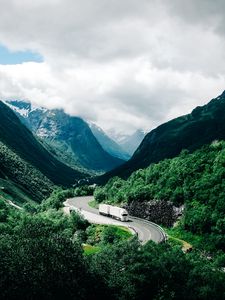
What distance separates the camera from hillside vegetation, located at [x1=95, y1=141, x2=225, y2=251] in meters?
120

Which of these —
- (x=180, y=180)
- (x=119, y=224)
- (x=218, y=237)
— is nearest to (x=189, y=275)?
(x=218, y=237)

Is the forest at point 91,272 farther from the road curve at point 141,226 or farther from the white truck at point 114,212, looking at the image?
the white truck at point 114,212

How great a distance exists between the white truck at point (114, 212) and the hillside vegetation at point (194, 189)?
1106 centimetres

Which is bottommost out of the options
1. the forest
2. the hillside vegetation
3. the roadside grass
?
the forest

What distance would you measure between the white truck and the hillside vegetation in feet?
36.3

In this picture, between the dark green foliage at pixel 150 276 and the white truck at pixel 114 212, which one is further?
the white truck at pixel 114 212

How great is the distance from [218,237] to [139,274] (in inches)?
1863

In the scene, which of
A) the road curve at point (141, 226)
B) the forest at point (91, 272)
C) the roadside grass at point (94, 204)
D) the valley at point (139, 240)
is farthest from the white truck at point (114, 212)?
the forest at point (91, 272)

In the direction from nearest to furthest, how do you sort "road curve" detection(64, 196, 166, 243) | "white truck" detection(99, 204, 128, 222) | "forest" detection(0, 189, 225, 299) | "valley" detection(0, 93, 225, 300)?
"forest" detection(0, 189, 225, 299)
"valley" detection(0, 93, 225, 300)
"road curve" detection(64, 196, 166, 243)
"white truck" detection(99, 204, 128, 222)

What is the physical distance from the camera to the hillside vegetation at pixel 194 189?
120 metres

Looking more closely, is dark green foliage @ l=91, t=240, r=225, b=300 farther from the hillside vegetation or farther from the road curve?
the hillside vegetation

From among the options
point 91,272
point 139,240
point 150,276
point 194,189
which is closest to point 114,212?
point 194,189

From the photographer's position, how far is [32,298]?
60.6 m

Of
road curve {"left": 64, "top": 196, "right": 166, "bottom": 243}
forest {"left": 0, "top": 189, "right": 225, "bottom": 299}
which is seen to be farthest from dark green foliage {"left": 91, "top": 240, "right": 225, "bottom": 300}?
road curve {"left": 64, "top": 196, "right": 166, "bottom": 243}
